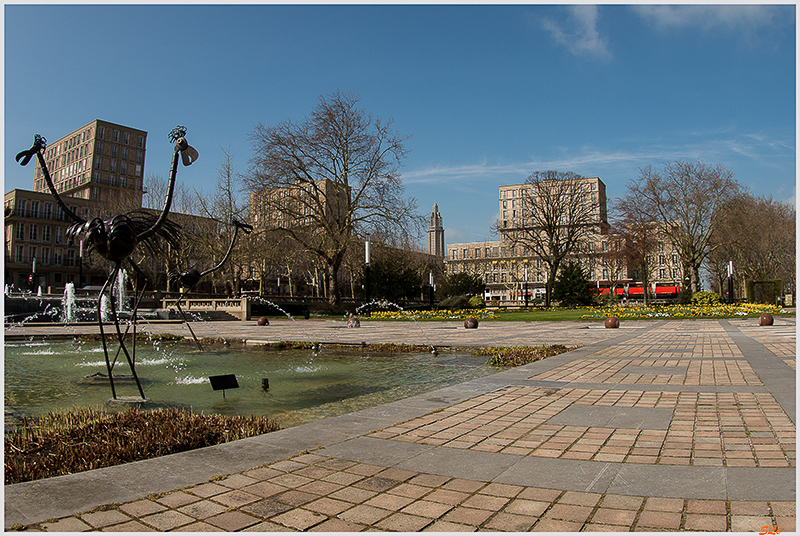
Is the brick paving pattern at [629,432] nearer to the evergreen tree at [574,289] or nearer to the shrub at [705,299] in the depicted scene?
the evergreen tree at [574,289]

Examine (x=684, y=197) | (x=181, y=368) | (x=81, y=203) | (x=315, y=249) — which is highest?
(x=81, y=203)

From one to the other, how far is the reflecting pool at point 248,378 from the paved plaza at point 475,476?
5.74 feet

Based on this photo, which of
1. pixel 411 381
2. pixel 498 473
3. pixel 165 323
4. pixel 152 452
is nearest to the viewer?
Result: pixel 498 473

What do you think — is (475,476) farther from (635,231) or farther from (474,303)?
(635,231)

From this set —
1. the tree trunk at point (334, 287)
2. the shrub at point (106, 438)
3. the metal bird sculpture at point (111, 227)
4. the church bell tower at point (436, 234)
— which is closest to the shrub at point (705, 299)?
the tree trunk at point (334, 287)

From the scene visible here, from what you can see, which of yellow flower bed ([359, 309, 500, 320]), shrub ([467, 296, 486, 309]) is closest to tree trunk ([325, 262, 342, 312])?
yellow flower bed ([359, 309, 500, 320])

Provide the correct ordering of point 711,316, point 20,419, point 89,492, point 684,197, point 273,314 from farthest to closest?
point 684,197, point 273,314, point 711,316, point 20,419, point 89,492

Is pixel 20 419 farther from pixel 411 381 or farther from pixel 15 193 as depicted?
pixel 15 193

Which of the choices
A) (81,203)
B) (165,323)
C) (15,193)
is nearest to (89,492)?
(165,323)

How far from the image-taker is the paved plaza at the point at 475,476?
2590 mm

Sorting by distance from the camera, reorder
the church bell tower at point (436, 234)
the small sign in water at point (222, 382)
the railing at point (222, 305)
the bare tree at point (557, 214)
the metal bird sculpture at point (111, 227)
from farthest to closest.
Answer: the church bell tower at point (436, 234) → the bare tree at point (557, 214) → the railing at point (222, 305) → the small sign in water at point (222, 382) → the metal bird sculpture at point (111, 227)

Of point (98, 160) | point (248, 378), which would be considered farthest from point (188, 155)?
point (98, 160)

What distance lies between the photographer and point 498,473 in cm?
331

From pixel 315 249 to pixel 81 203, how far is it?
52.7m
